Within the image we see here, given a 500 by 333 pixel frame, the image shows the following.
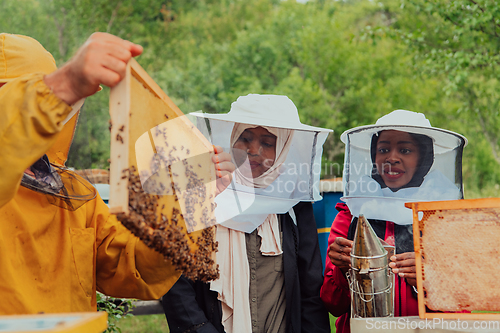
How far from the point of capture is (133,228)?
1.44 m

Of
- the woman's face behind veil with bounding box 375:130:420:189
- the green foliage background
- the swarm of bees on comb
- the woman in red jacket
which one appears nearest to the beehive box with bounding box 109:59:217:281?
the swarm of bees on comb

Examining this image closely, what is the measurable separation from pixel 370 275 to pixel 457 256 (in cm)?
41

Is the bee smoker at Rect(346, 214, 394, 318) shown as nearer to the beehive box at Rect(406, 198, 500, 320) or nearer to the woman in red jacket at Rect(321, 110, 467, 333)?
the beehive box at Rect(406, 198, 500, 320)

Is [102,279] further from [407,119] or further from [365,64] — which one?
[365,64]

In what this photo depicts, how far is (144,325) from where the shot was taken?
6.43 meters

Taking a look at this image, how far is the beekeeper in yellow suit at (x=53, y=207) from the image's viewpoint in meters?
1.38

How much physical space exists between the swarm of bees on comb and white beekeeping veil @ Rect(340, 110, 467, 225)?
1.22 metres

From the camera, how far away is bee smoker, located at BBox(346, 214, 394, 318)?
2.06 m

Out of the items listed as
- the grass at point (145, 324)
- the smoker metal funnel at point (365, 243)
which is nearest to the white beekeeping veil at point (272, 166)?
the smoker metal funnel at point (365, 243)

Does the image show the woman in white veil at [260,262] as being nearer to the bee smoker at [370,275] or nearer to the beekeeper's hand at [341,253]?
the beekeeper's hand at [341,253]

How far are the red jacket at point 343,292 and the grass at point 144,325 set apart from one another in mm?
3967

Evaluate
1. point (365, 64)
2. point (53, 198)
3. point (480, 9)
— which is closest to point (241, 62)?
point (365, 64)

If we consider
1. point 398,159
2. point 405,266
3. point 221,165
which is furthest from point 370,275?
point 398,159

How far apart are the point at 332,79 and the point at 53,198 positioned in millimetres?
14844
